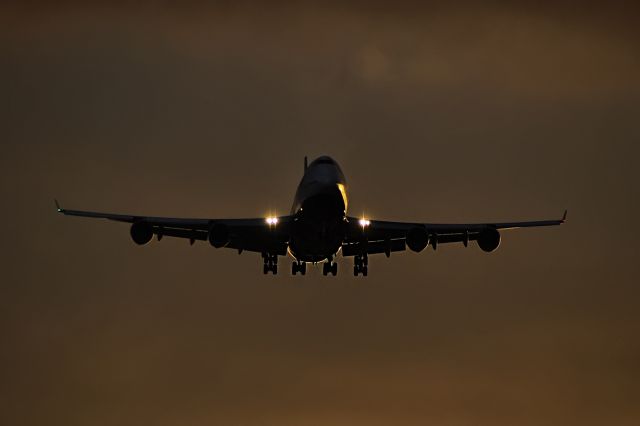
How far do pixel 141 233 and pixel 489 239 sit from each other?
21.5 metres

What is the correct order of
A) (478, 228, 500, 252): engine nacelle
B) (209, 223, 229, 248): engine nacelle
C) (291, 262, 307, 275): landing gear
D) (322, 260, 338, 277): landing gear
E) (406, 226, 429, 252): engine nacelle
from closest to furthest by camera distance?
1. (209, 223, 229, 248): engine nacelle
2. (406, 226, 429, 252): engine nacelle
3. (478, 228, 500, 252): engine nacelle
4. (291, 262, 307, 275): landing gear
5. (322, 260, 338, 277): landing gear

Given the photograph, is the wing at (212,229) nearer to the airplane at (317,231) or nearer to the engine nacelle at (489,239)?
the airplane at (317,231)

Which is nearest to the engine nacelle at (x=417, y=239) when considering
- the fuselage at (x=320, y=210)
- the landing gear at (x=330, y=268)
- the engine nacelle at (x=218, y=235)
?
the fuselage at (x=320, y=210)

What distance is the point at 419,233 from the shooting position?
81.1 metres

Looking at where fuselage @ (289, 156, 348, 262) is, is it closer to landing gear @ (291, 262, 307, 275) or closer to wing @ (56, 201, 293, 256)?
wing @ (56, 201, 293, 256)

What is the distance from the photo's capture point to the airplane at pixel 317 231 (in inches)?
2980

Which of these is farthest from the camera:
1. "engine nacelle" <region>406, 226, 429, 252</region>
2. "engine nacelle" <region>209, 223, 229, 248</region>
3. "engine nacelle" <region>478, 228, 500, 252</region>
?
"engine nacelle" <region>478, 228, 500, 252</region>

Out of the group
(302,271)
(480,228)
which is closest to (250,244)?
(302,271)

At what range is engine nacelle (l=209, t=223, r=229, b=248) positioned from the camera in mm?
79438

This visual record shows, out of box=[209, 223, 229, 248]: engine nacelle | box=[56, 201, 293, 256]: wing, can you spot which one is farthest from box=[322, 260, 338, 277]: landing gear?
box=[209, 223, 229, 248]: engine nacelle

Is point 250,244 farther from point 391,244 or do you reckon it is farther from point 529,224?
point 529,224

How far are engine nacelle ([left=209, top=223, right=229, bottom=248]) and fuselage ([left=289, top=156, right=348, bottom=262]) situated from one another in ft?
13.0

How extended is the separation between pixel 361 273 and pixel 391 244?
109 inches

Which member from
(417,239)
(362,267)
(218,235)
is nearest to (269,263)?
→ (362,267)
